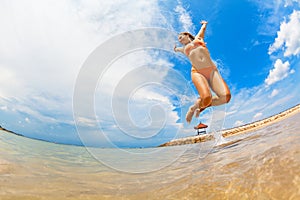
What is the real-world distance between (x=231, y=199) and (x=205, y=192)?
1.67 ft

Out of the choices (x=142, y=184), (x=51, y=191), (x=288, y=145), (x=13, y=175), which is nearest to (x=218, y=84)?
(x=288, y=145)

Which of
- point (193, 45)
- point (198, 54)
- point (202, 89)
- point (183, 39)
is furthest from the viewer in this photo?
point (183, 39)

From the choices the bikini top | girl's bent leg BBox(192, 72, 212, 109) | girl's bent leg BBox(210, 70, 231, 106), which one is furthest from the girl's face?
girl's bent leg BBox(210, 70, 231, 106)

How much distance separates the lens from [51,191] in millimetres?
4465

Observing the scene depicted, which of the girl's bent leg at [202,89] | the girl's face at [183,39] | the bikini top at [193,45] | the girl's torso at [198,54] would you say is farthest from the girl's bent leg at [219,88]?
the girl's face at [183,39]

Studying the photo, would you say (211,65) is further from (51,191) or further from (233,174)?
(51,191)

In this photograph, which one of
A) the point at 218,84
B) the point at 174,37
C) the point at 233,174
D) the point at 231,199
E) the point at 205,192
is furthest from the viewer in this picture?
the point at 174,37

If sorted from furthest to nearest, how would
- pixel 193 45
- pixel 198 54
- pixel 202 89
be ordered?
pixel 193 45 < pixel 198 54 < pixel 202 89

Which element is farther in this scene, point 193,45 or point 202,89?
point 193,45

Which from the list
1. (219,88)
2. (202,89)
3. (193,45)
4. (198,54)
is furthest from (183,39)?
(219,88)

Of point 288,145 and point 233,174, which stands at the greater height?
point 288,145

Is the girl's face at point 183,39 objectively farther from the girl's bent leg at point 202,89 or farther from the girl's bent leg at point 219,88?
the girl's bent leg at point 219,88

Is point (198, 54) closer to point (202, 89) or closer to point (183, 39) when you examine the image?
point (183, 39)

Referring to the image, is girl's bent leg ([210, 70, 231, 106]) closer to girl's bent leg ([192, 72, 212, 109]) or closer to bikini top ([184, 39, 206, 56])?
girl's bent leg ([192, 72, 212, 109])
